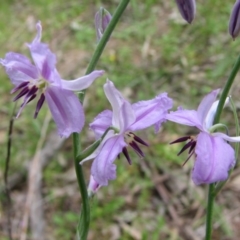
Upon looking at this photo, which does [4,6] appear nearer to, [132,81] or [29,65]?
[132,81]

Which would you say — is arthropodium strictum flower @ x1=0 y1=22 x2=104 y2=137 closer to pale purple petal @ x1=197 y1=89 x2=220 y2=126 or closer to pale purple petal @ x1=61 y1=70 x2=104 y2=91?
pale purple petal @ x1=61 y1=70 x2=104 y2=91

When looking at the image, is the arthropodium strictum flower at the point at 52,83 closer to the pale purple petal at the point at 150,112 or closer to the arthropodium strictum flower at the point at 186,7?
the pale purple petal at the point at 150,112

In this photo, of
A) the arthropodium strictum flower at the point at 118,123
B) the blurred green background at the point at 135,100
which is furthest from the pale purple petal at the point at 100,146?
the blurred green background at the point at 135,100

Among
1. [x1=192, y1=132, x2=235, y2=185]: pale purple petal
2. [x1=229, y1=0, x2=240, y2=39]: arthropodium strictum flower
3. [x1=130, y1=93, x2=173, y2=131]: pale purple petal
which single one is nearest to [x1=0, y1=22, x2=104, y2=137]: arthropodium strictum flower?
[x1=130, y1=93, x2=173, y2=131]: pale purple petal

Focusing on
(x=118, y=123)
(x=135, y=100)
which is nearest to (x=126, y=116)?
(x=118, y=123)

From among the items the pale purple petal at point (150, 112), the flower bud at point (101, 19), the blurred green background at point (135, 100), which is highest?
the flower bud at point (101, 19)

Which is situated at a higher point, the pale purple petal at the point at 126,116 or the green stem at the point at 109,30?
the green stem at the point at 109,30

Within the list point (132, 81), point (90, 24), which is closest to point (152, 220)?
point (132, 81)
